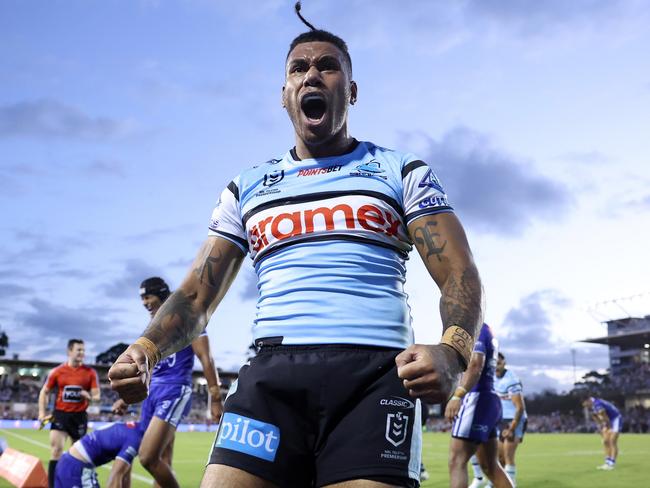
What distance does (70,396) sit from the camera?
40.1 feet

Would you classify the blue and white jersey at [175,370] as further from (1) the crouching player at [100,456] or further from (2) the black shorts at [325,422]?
(2) the black shorts at [325,422]

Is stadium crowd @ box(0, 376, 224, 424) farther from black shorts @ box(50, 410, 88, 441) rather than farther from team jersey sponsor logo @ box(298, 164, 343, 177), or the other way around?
team jersey sponsor logo @ box(298, 164, 343, 177)

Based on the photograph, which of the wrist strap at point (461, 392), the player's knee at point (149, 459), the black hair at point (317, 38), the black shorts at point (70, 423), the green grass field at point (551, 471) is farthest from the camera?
the green grass field at point (551, 471)

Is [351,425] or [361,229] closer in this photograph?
[351,425]

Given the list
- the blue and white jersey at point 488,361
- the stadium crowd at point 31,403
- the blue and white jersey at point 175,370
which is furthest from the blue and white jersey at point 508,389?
the stadium crowd at point 31,403

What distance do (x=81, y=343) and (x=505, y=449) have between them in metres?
7.66

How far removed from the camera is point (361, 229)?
2.62 metres

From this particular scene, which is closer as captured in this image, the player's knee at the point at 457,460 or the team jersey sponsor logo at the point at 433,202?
the team jersey sponsor logo at the point at 433,202

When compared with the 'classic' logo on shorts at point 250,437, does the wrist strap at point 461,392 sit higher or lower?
higher

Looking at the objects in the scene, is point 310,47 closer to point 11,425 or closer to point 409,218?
point 409,218

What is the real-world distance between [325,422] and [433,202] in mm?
913

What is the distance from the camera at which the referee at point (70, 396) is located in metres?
11.9

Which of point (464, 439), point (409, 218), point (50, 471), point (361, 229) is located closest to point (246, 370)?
point (361, 229)

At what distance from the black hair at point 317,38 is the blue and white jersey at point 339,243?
0.50 m
